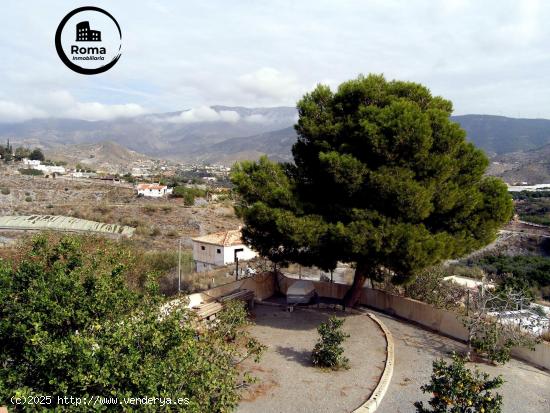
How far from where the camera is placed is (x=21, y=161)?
90500 millimetres

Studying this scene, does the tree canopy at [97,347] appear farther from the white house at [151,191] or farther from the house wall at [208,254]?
the white house at [151,191]

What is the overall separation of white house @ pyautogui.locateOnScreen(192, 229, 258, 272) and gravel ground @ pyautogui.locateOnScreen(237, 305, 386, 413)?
481 inches

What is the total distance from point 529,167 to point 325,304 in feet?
360

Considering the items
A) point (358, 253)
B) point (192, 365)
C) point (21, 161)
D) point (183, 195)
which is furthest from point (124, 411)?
point (21, 161)

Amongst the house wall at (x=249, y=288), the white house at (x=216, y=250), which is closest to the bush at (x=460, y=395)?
the house wall at (x=249, y=288)

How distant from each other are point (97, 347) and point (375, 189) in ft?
23.3

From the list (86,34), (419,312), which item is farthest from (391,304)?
(86,34)

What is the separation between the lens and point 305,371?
863cm

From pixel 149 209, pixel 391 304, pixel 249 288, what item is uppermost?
pixel 249 288

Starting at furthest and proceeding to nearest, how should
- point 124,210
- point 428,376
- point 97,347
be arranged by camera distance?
point 124,210 < point 428,376 < point 97,347

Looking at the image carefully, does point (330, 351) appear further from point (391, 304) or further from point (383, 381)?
point (391, 304)

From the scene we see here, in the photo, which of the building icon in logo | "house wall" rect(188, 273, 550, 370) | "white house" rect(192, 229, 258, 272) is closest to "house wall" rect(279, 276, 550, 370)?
"house wall" rect(188, 273, 550, 370)

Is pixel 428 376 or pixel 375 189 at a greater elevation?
pixel 375 189

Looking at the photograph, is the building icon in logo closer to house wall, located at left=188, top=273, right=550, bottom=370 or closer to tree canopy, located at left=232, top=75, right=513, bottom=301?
tree canopy, located at left=232, top=75, right=513, bottom=301
